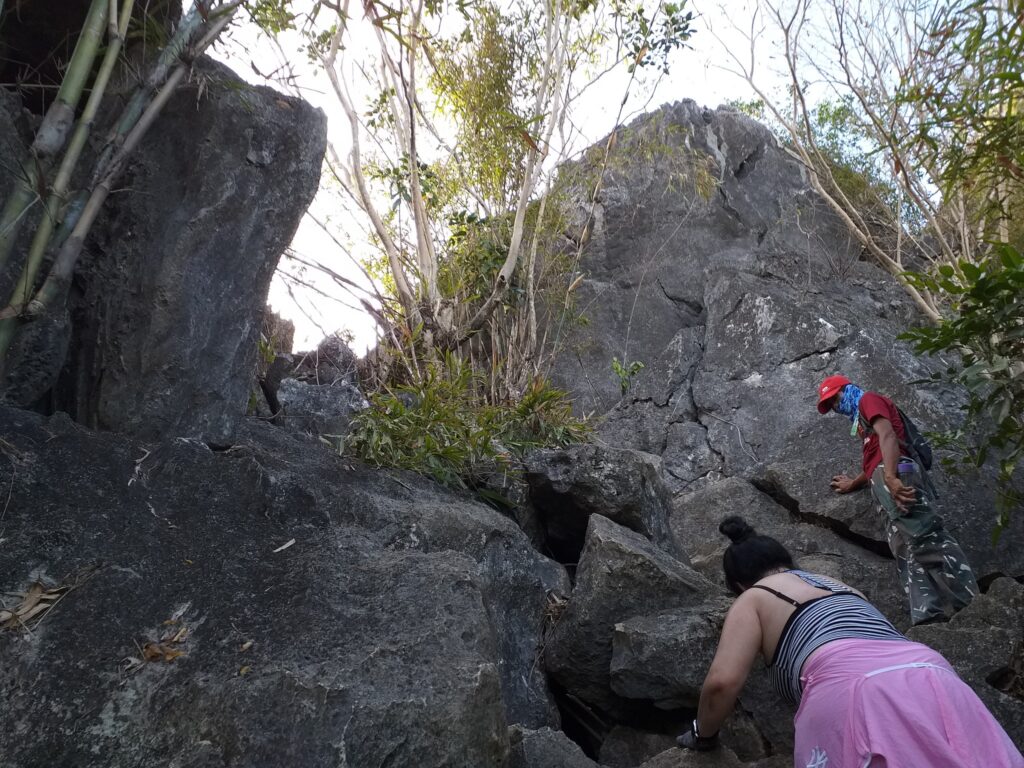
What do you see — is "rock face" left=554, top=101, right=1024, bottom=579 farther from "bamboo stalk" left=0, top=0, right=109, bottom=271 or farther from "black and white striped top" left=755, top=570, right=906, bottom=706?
"bamboo stalk" left=0, top=0, right=109, bottom=271

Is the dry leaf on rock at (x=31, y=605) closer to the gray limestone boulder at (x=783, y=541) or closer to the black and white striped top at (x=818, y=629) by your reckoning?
the black and white striped top at (x=818, y=629)

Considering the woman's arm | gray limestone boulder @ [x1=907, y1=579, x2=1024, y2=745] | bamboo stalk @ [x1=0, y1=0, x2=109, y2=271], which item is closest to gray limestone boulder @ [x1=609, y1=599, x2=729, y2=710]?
the woman's arm

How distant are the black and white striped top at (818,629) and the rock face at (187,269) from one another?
99.6 inches

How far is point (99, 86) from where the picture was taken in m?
3.22

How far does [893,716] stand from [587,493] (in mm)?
3049

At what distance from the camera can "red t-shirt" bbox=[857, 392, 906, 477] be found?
5023 millimetres

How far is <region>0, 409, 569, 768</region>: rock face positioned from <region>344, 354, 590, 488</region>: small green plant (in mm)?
891

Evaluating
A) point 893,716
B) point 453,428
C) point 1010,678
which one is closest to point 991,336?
point 1010,678

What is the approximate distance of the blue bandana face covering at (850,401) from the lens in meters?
5.32

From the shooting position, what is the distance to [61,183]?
3.11 metres

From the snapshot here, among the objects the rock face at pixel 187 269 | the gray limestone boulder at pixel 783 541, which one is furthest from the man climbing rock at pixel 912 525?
the rock face at pixel 187 269

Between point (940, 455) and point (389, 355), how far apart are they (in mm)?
4381

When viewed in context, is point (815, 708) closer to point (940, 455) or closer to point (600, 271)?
point (940, 455)

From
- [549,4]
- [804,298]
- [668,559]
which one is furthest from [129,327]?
[804,298]
